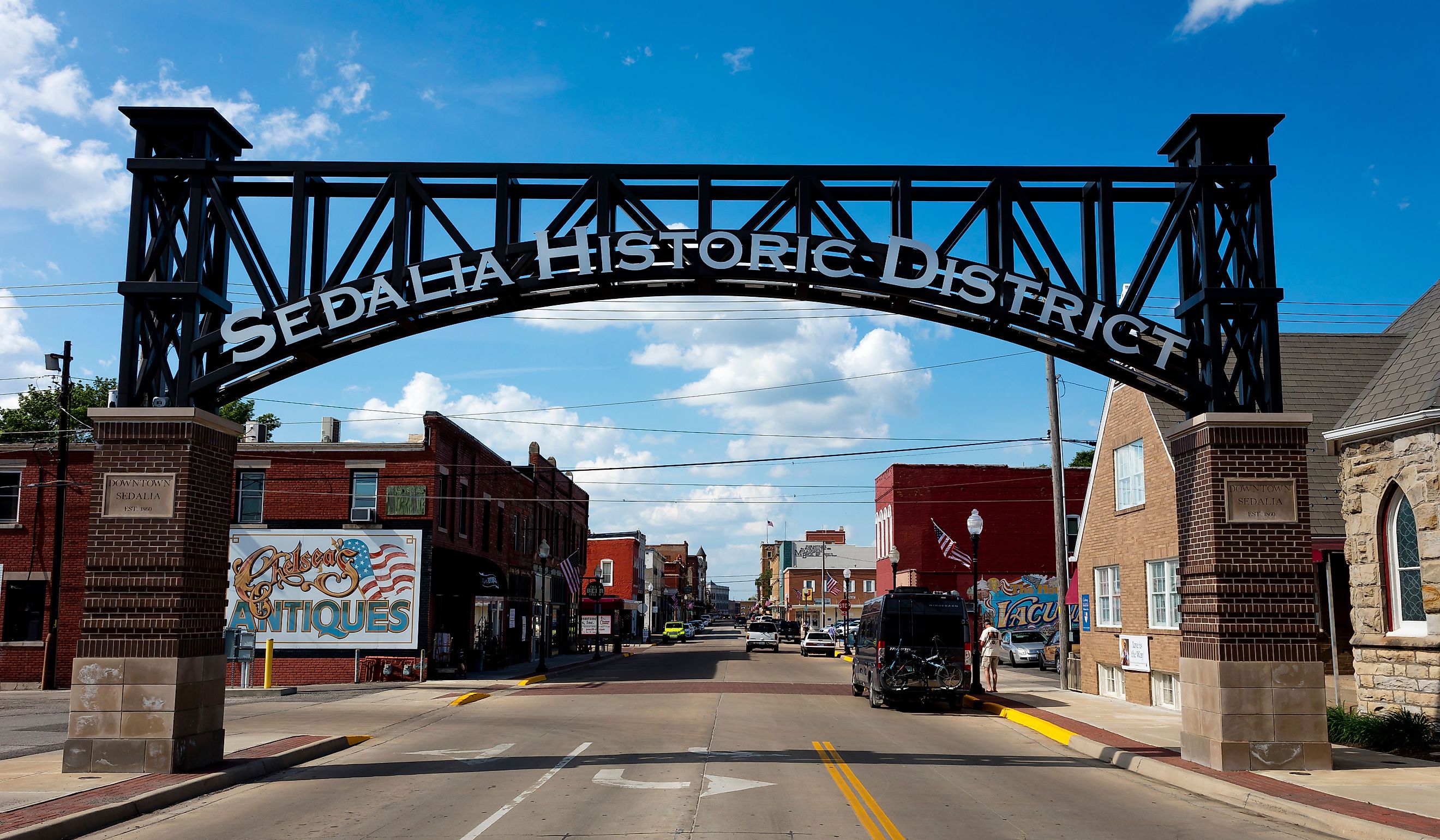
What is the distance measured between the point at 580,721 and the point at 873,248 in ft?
36.2

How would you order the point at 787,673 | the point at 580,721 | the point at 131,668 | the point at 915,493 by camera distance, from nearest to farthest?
the point at 131,668 < the point at 580,721 < the point at 787,673 < the point at 915,493

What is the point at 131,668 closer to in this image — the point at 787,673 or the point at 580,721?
the point at 580,721

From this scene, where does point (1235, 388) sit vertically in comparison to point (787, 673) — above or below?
above

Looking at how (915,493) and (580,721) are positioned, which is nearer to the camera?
(580,721)

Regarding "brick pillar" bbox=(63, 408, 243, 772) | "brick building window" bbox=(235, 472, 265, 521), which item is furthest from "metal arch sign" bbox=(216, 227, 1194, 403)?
"brick building window" bbox=(235, 472, 265, 521)

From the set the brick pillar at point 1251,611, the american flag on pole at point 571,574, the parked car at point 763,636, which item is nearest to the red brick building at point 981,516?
the parked car at point 763,636

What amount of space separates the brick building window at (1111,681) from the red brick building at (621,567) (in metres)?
57.2

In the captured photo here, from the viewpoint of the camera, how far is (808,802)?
1155cm

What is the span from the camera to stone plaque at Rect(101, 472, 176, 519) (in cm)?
1380

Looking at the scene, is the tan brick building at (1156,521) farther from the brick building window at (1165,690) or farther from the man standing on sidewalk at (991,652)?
the man standing on sidewalk at (991,652)

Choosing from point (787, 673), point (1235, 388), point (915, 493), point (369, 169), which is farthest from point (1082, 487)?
point (369, 169)

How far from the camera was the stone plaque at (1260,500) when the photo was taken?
14234mm

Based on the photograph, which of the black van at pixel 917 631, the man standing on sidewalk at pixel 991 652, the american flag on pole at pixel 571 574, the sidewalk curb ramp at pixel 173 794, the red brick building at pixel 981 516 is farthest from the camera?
the red brick building at pixel 981 516

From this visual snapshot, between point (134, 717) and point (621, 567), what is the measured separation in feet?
243
